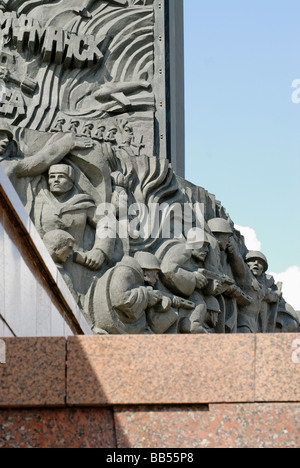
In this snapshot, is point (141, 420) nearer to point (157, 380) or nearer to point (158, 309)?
point (157, 380)

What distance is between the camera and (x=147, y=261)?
13383mm

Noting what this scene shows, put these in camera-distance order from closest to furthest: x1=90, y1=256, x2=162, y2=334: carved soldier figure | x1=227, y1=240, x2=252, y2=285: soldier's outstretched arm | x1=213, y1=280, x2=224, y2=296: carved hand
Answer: x1=90, y1=256, x2=162, y2=334: carved soldier figure → x1=213, y1=280, x2=224, y2=296: carved hand → x1=227, y1=240, x2=252, y2=285: soldier's outstretched arm

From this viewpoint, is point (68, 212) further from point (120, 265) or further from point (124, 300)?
point (124, 300)

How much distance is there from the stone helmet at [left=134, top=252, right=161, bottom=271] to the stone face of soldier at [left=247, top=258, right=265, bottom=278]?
2735mm

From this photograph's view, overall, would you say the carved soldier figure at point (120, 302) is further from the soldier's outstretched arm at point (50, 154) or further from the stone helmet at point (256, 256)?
the stone helmet at point (256, 256)

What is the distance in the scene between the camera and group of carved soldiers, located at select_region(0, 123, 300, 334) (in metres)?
12.8

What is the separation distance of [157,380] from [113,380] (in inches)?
8.6

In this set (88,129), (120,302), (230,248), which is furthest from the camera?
(88,129)

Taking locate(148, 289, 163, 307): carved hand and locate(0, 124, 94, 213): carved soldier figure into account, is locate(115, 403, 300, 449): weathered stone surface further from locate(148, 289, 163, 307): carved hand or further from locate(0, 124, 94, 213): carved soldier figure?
locate(0, 124, 94, 213): carved soldier figure

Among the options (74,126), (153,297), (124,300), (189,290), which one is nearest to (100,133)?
(74,126)

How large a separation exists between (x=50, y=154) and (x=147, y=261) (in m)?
1.76

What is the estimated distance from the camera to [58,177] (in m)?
13.3

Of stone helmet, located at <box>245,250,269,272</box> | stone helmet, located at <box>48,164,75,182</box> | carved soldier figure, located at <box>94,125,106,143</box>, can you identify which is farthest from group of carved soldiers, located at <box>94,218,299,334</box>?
carved soldier figure, located at <box>94,125,106,143</box>
